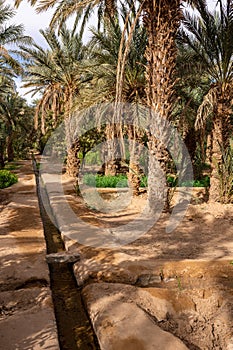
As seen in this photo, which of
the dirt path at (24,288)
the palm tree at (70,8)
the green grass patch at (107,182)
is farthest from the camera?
the green grass patch at (107,182)

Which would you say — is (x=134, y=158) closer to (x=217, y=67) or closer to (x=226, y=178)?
(x=226, y=178)

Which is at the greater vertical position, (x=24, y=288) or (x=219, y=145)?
(x=219, y=145)

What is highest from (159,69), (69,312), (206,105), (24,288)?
(159,69)

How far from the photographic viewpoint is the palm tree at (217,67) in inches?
367

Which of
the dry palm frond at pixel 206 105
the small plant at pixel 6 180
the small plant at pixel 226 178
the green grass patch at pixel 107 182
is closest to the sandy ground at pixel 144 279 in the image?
the small plant at pixel 226 178

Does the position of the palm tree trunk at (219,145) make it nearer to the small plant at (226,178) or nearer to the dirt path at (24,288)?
the small plant at (226,178)

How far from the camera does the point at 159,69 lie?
899 cm

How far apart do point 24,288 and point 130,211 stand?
5.40 metres

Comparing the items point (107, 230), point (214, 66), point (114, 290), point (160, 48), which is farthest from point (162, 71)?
point (114, 290)

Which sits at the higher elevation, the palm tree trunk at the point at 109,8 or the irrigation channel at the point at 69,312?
the palm tree trunk at the point at 109,8

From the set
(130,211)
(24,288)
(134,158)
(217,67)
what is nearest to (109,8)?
(217,67)

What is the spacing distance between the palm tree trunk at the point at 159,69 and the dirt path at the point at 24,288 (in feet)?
11.5

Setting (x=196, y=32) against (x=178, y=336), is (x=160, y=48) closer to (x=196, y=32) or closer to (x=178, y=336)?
(x=196, y=32)

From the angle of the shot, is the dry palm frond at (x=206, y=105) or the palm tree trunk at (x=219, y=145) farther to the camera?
the palm tree trunk at (x=219, y=145)
